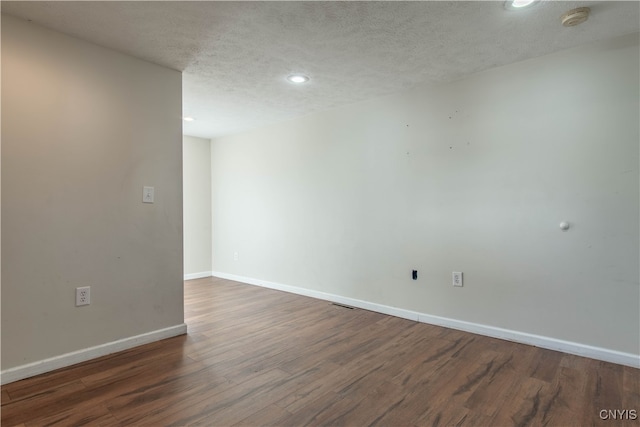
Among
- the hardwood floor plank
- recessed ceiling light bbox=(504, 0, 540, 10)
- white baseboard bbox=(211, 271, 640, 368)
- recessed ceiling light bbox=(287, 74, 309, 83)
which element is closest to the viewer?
the hardwood floor plank

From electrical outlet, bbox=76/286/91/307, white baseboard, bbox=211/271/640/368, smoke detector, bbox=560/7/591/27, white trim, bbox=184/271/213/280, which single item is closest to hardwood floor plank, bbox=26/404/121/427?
electrical outlet, bbox=76/286/91/307

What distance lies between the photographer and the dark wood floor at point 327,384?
161 centimetres

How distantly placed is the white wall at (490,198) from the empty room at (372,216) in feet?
0.05

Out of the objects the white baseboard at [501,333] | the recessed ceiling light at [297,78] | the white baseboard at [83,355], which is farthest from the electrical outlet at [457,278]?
the white baseboard at [83,355]

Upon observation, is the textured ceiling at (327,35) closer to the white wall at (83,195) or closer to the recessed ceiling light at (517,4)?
the recessed ceiling light at (517,4)

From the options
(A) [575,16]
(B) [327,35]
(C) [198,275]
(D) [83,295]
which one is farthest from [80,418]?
(C) [198,275]

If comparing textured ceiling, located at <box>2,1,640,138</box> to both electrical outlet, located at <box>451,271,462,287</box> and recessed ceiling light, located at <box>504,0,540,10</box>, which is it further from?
electrical outlet, located at <box>451,271,462,287</box>

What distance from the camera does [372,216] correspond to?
3393mm

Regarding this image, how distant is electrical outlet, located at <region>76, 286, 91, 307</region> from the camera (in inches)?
85.9

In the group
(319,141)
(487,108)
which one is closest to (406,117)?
(487,108)

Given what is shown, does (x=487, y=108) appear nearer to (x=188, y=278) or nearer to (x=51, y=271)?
(x=51, y=271)

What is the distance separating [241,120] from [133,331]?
264cm

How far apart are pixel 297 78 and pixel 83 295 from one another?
7.45ft

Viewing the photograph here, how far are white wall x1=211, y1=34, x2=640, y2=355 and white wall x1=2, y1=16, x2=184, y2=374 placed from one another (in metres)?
1.66
